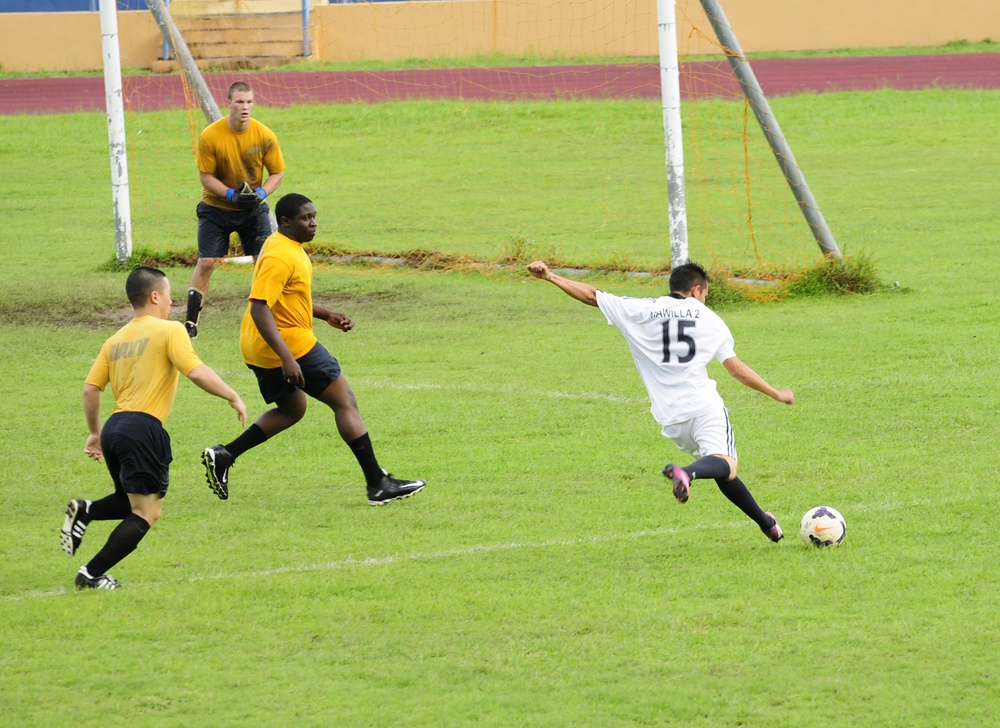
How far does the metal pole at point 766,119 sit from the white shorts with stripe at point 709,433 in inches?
280

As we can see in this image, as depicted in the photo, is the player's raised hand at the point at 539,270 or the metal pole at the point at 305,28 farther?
the metal pole at the point at 305,28

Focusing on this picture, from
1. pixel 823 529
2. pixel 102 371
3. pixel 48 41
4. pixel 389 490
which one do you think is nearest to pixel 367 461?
pixel 389 490

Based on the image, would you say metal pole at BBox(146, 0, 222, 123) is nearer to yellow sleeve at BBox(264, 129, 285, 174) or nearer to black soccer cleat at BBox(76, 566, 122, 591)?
yellow sleeve at BBox(264, 129, 285, 174)

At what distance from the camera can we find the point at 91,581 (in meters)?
6.19

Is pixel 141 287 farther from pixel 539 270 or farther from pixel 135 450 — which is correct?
pixel 539 270

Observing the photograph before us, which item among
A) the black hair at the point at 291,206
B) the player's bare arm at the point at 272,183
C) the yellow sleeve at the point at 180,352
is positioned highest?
the black hair at the point at 291,206

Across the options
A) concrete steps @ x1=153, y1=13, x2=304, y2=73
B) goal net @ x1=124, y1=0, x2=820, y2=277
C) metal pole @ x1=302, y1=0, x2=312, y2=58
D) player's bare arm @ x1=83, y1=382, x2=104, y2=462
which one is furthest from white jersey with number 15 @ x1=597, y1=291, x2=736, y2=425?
metal pole @ x1=302, y1=0, x2=312, y2=58

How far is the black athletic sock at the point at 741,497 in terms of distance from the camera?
254 inches

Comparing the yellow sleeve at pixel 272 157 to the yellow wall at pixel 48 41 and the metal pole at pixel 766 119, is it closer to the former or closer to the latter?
the metal pole at pixel 766 119

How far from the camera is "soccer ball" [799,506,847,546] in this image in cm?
650

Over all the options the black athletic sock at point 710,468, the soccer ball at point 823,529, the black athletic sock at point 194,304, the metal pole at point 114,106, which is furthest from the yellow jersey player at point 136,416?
the metal pole at point 114,106

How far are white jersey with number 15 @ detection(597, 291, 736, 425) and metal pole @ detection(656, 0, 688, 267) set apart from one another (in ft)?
19.8

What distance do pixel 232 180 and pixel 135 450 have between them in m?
5.89

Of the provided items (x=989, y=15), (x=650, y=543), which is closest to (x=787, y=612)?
(x=650, y=543)
